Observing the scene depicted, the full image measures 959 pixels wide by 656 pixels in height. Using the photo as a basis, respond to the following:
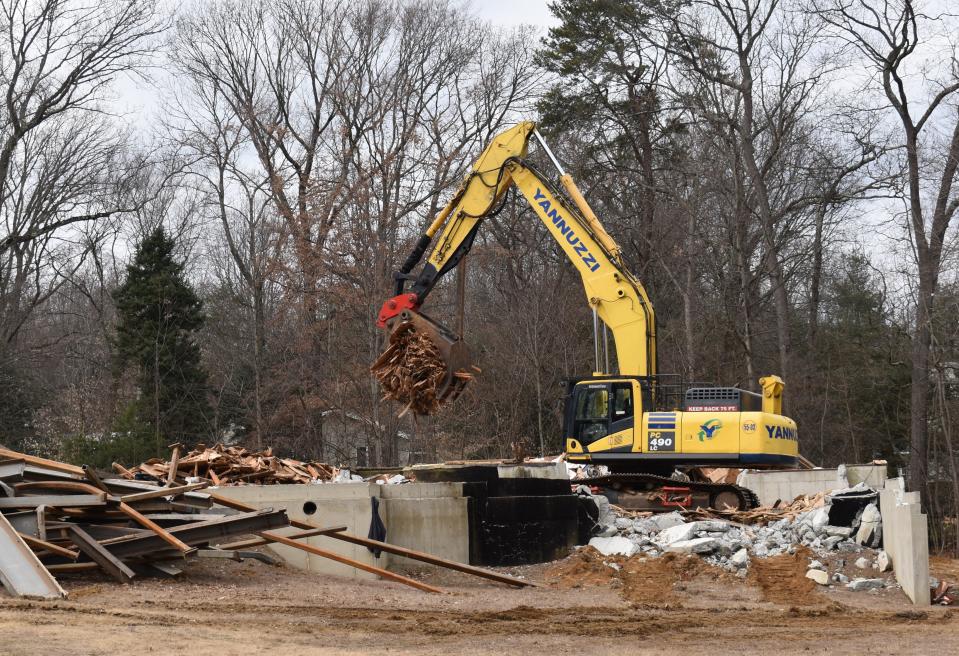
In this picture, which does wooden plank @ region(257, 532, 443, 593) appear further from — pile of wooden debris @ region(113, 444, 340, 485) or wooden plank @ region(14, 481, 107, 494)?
pile of wooden debris @ region(113, 444, 340, 485)

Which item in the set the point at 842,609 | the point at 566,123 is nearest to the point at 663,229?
the point at 566,123

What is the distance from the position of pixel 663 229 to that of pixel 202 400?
15.5 meters

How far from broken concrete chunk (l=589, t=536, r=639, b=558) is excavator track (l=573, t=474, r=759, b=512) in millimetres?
2420

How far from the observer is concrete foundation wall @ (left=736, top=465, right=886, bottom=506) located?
21047 millimetres

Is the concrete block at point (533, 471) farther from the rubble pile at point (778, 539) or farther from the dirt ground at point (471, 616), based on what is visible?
the dirt ground at point (471, 616)

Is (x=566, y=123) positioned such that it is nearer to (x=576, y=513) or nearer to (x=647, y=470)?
(x=647, y=470)

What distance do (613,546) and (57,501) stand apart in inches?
309

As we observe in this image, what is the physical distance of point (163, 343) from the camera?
33719 millimetres

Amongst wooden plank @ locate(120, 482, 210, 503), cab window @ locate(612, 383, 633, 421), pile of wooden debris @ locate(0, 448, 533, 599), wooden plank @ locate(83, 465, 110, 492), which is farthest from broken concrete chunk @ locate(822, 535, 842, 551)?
wooden plank @ locate(83, 465, 110, 492)

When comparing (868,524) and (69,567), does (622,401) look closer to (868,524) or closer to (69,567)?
(868,524)

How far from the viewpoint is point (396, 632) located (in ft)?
29.4

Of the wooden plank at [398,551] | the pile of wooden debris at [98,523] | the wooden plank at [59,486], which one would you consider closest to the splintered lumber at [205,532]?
the pile of wooden debris at [98,523]

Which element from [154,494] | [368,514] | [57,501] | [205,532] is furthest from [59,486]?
[368,514]

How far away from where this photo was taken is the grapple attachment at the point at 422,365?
1644 cm
